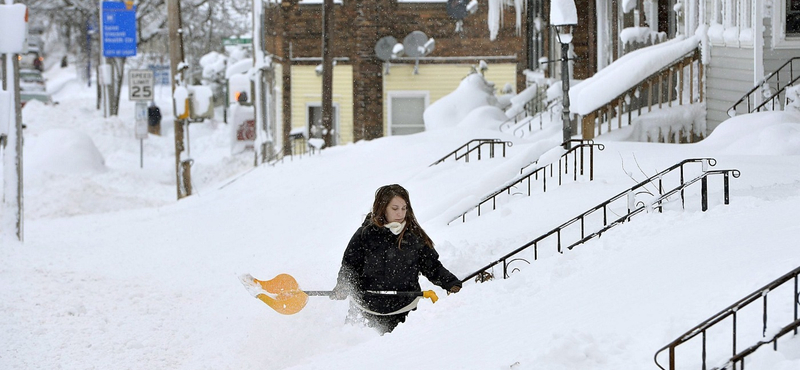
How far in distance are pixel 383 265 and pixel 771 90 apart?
1015 centimetres

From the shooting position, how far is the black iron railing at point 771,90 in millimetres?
15523

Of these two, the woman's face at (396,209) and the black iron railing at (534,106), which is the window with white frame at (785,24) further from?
the woman's face at (396,209)

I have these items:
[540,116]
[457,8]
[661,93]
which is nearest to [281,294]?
[661,93]

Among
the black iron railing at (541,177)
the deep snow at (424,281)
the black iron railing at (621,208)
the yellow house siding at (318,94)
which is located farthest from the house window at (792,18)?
the yellow house siding at (318,94)

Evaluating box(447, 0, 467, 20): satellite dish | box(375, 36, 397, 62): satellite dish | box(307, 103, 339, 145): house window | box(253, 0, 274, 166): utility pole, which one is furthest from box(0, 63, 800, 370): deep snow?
box(253, 0, 274, 166): utility pole

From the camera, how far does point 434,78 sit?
100ft

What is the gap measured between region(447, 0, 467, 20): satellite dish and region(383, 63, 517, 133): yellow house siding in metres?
1.47

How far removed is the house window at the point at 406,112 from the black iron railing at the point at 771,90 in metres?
14.7

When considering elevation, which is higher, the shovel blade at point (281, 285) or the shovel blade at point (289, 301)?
the shovel blade at point (281, 285)

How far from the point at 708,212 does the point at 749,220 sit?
67cm

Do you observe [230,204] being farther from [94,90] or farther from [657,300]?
[94,90]

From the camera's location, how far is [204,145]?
4834 centimetres

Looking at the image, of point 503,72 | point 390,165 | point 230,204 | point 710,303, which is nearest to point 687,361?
point 710,303

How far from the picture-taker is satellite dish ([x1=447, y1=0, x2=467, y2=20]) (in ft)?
97.2
